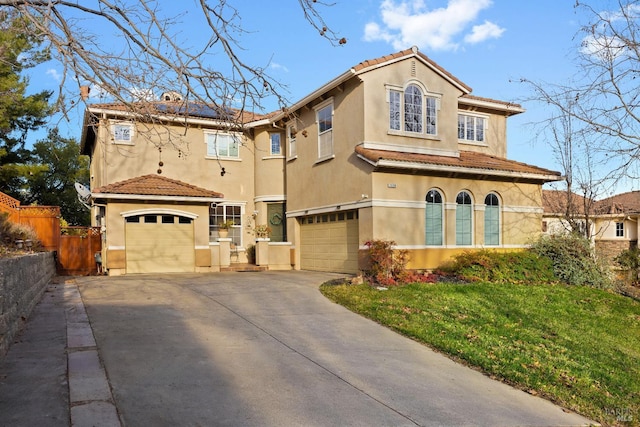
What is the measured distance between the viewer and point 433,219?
55.5ft

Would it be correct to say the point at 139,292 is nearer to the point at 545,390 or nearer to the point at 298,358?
the point at 298,358

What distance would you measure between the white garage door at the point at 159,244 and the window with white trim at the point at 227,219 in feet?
8.90

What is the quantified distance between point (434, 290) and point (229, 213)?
448 inches

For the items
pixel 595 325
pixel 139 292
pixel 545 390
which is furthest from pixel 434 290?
pixel 139 292

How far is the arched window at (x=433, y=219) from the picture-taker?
16.8 m

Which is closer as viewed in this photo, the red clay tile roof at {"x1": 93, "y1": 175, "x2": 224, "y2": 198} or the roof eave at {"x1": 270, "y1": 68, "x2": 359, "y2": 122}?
the roof eave at {"x1": 270, "y1": 68, "x2": 359, "y2": 122}

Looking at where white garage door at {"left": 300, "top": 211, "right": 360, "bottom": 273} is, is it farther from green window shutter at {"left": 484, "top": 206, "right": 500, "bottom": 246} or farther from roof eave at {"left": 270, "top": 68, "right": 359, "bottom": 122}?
green window shutter at {"left": 484, "top": 206, "right": 500, "bottom": 246}

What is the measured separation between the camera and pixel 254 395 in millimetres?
5559

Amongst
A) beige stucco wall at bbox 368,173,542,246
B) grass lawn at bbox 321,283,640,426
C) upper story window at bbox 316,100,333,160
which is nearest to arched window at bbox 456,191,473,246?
beige stucco wall at bbox 368,173,542,246

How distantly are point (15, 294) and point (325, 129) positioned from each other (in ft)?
42.5

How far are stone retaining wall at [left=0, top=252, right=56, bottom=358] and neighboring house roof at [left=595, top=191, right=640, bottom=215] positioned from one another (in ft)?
92.6

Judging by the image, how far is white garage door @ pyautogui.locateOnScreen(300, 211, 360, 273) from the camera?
1698 centimetres

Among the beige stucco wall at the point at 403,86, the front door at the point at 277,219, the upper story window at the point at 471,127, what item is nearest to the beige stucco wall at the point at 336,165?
the beige stucco wall at the point at 403,86

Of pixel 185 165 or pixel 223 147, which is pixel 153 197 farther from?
pixel 223 147
